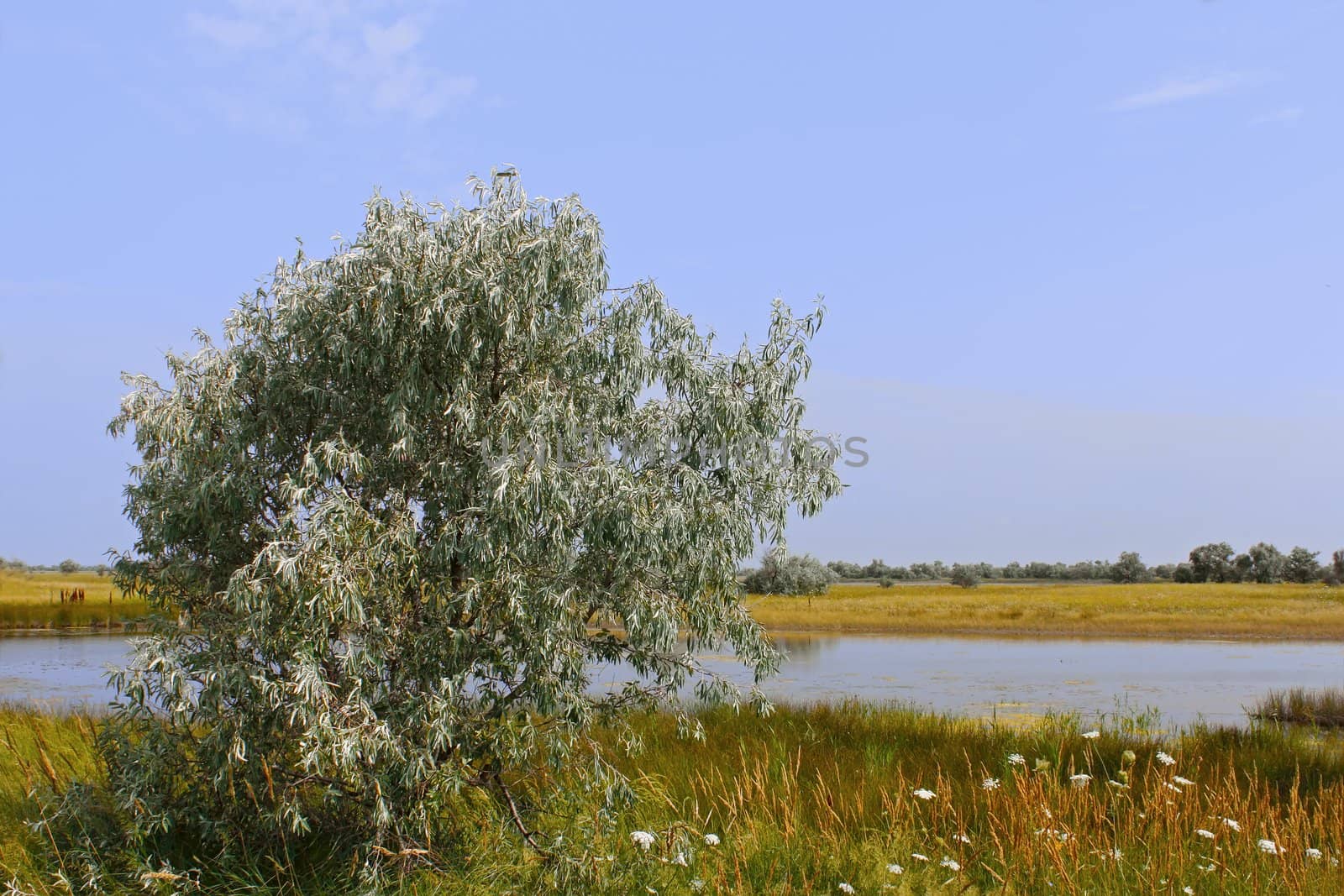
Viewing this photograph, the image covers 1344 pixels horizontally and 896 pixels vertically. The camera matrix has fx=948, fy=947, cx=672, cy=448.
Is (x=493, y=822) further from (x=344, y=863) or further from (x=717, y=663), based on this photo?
(x=717, y=663)

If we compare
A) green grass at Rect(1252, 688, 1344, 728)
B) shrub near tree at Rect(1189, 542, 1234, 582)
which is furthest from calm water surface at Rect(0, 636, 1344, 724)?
shrub near tree at Rect(1189, 542, 1234, 582)

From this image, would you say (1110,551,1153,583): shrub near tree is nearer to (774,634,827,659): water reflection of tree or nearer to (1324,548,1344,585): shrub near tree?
(1324,548,1344,585): shrub near tree

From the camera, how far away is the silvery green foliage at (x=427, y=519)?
5.98m

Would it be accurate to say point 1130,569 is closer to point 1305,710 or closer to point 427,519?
point 1305,710

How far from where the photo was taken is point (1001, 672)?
2519 cm

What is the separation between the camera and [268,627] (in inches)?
238

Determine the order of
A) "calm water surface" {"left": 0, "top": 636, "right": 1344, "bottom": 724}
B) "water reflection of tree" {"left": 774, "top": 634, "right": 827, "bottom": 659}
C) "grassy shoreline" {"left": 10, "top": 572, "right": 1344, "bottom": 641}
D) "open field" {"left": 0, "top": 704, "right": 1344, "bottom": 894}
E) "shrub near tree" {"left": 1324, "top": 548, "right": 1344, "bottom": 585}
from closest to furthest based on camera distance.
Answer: "open field" {"left": 0, "top": 704, "right": 1344, "bottom": 894}
"calm water surface" {"left": 0, "top": 636, "right": 1344, "bottom": 724}
"water reflection of tree" {"left": 774, "top": 634, "right": 827, "bottom": 659}
"grassy shoreline" {"left": 10, "top": 572, "right": 1344, "bottom": 641}
"shrub near tree" {"left": 1324, "top": 548, "right": 1344, "bottom": 585}

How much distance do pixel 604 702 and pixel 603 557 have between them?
1.37 m

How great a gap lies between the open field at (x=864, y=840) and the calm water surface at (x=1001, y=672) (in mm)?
6155

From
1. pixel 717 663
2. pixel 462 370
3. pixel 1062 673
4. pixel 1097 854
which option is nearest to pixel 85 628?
pixel 717 663

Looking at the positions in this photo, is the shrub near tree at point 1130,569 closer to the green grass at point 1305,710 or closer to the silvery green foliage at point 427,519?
the green grass at point 1305,710

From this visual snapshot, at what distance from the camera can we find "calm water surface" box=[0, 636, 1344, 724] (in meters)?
18.8

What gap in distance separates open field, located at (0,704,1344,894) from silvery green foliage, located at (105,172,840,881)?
1.43 feet

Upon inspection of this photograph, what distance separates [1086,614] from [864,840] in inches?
1455
